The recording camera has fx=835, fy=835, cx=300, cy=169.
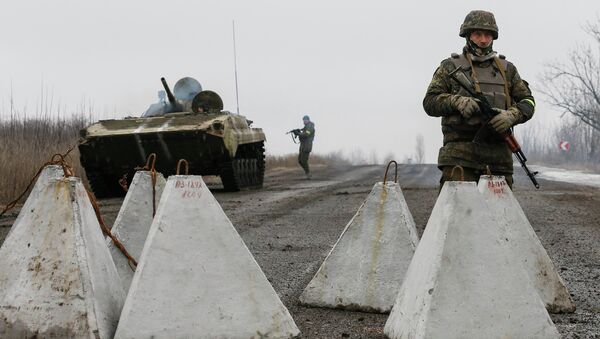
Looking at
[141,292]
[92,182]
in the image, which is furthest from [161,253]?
[92,182]

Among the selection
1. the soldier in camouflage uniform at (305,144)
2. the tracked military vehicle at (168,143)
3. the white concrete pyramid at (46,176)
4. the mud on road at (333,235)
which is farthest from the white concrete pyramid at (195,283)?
the soldier in camouflage uniform at (305,144)

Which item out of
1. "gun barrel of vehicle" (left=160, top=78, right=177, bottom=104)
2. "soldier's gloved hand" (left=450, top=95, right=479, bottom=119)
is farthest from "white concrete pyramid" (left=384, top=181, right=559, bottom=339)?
"gun barrel of vehicle" (left=160, top=78, right=177, bottom=104)

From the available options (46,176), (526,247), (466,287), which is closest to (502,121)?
(526,247)

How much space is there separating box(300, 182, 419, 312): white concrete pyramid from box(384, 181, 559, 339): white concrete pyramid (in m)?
0.77

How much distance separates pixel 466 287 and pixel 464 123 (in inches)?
71.2

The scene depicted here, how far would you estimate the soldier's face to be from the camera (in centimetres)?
518

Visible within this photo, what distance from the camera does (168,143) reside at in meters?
14.0

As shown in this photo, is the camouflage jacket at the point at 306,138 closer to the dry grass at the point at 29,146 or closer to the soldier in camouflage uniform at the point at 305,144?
the soldier in camouflage uniform at the point at 305,144

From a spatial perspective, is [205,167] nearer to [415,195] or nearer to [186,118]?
[186,118]

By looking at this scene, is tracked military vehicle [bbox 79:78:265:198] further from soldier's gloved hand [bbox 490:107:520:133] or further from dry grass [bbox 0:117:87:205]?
soldier's gloved hand [bbox 490:107:520:133]

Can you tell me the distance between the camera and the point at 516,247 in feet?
14.7

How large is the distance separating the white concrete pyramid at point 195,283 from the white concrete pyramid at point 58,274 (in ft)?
0.49

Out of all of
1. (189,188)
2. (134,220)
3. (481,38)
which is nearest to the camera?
(189,188)

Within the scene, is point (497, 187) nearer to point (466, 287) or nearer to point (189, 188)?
point (466, 287)
